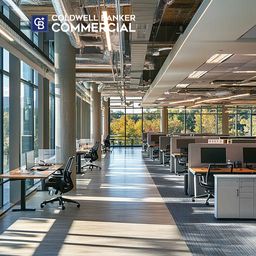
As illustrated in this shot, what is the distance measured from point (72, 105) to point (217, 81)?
5.33m

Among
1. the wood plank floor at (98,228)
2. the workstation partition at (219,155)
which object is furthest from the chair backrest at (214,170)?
the wood plank floor at (98,228)

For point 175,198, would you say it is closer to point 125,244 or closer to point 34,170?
point 34,170

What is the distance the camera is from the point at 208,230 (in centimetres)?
686

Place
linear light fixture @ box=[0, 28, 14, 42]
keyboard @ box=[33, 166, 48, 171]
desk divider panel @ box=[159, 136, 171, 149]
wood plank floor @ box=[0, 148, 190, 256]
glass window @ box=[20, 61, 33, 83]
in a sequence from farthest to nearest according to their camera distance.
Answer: desk divider panel @ box=[159, 136, 171, 149] < glass window @ box=[20, 61, 33, 83] < keyboard @ box=[33, 166, 48, 171] < linear light fixture @ box=[0, 28, 14, 42] < wood plank floor @ box=[0, 148, 190, 256]

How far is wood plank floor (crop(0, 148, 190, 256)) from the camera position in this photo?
229 inches

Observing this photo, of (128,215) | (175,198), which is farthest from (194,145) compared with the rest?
(128,215)

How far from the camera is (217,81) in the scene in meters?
14.0

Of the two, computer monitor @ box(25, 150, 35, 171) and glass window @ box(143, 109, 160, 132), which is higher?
glass window @ box(143, 109, 160, 132)

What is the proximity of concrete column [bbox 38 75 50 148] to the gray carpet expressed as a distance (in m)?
3.78

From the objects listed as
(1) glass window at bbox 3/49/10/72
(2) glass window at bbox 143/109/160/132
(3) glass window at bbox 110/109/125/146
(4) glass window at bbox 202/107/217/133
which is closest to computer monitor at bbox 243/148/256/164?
(1) glass window at bbox 3/49/10/72

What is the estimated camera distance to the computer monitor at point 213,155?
9.34 meters

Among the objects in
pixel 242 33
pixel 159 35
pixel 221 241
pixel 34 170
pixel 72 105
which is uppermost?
pixel 159 35

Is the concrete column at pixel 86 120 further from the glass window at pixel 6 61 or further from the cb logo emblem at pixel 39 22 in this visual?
the cb logo emblem at pixel 39 22

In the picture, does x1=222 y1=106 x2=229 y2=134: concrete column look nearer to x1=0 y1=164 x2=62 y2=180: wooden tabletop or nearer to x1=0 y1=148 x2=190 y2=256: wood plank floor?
x1=0 y1=148 x2=190 y2=256: wood plank floor
